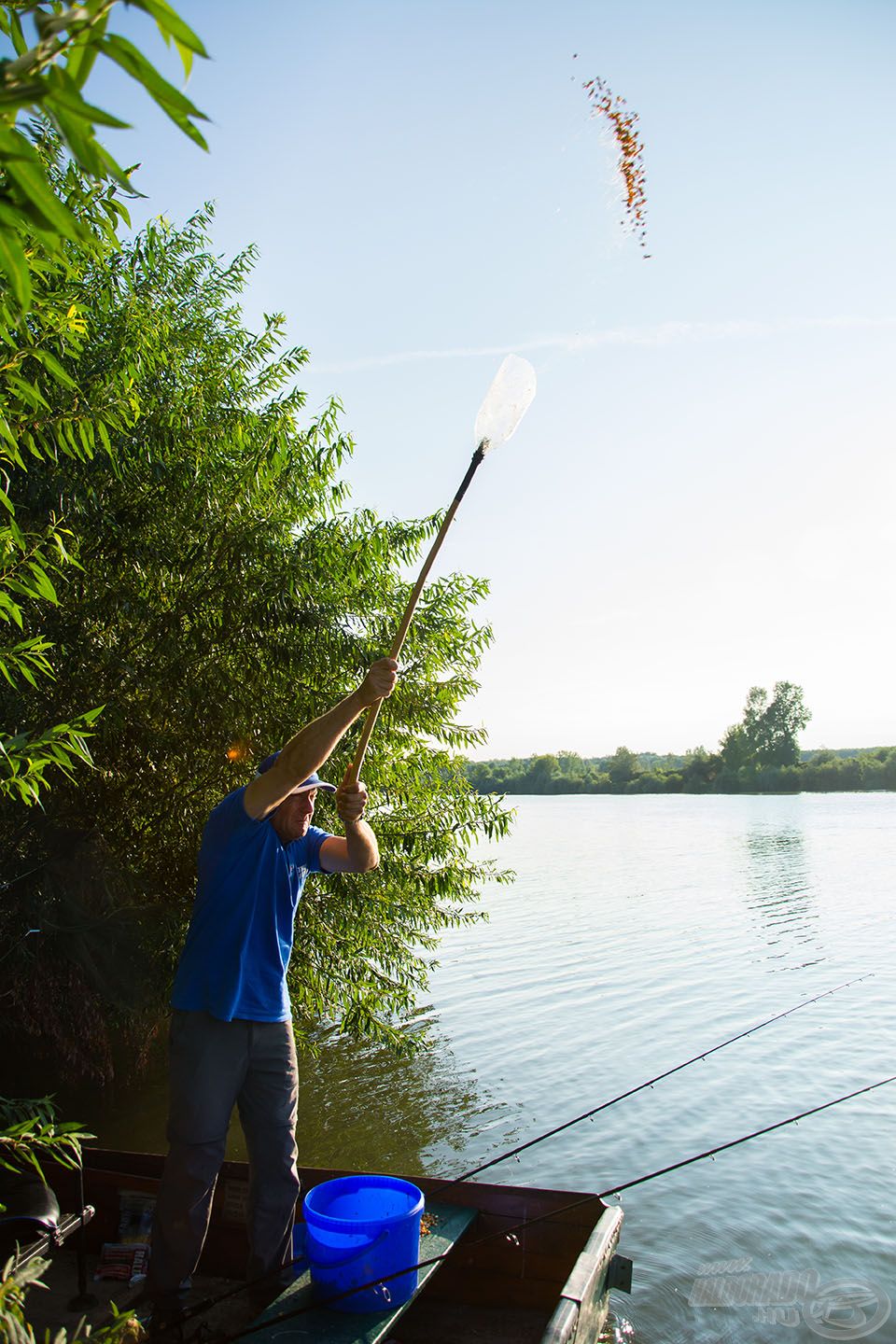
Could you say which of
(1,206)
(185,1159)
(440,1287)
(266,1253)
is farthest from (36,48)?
(440,1287)

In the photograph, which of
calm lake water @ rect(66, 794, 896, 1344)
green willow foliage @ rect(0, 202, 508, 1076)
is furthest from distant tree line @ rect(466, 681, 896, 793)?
green willow foliage @ rect(0, 202, 508, 1076)

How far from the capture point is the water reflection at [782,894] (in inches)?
690

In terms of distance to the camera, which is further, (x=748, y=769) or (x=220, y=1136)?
(x=748, y=769)

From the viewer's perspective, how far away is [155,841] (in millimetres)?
7691

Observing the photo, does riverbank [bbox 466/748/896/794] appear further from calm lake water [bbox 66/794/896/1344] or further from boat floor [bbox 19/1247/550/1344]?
boat floor [bbox 19/1247/550/1344]

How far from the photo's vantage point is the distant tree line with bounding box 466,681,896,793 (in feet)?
256

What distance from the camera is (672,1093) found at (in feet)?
31.4

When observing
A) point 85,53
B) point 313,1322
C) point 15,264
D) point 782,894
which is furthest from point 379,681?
point 782,894

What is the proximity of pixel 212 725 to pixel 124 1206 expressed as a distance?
144 inches

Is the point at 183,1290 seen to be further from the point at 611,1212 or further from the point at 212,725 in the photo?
the point at 212,725

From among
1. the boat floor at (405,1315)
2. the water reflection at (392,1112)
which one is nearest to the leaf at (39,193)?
the boat floor at (405,1315)

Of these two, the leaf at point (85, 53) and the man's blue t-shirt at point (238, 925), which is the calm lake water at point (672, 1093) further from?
the leaf at point (85, 53)

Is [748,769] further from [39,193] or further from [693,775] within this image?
[39,193]

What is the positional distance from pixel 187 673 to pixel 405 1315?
4.55 metres
